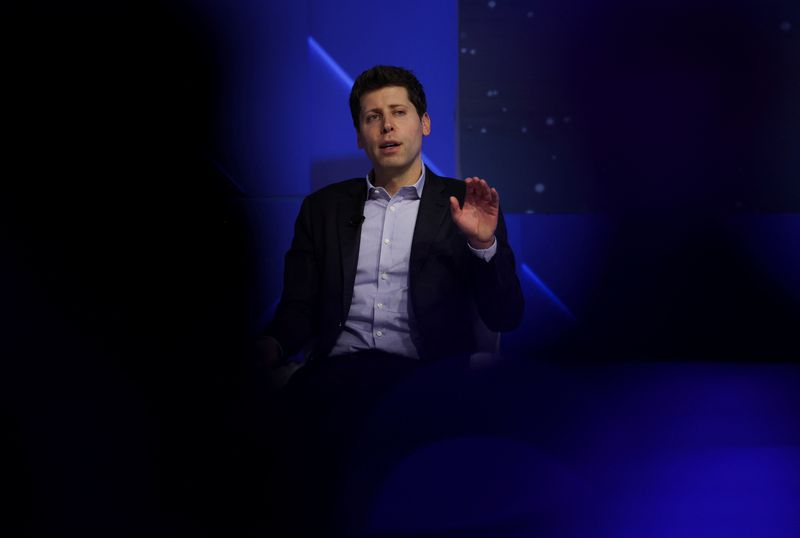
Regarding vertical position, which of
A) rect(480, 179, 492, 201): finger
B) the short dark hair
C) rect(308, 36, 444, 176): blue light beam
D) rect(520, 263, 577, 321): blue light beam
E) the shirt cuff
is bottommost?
rect(520, 263, 577, 321): blue light beam

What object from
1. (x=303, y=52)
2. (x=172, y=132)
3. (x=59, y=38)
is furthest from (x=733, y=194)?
(x=59, y=38)

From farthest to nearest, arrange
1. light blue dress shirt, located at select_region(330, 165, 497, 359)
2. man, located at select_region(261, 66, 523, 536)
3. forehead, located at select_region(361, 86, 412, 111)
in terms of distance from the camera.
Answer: forehead, located at select_region(361, 86, 412, 111) < light blue dress shirt, located at select_region(330, 165, 497, 359) < man, located at select_region(261, 66, 523, 536)

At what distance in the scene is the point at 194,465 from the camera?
1.07 meters

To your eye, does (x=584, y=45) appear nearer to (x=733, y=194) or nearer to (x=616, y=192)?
(x=616, y=192)

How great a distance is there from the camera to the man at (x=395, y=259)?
1.53 meters

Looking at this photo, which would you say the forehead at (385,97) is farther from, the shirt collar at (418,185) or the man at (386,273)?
the shirt collar at (418,185)

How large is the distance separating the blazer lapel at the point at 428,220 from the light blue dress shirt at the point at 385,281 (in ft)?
0.10

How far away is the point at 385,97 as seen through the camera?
5.60 feet

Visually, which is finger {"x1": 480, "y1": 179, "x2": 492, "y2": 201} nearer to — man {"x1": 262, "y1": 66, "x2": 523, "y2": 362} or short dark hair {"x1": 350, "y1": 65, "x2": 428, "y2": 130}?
man {"x1": 262, "y1": 66, "x2": 523, "y2": 362}

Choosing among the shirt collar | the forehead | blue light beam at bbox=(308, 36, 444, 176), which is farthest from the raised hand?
blue light beam at bbox=(308, 36, 444, 176)

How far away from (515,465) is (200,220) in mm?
1805

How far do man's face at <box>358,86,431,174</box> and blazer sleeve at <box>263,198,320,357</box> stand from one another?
27cm

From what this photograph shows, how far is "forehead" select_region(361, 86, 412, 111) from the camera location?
170 centimetres

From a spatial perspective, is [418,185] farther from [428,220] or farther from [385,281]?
[385,281]
